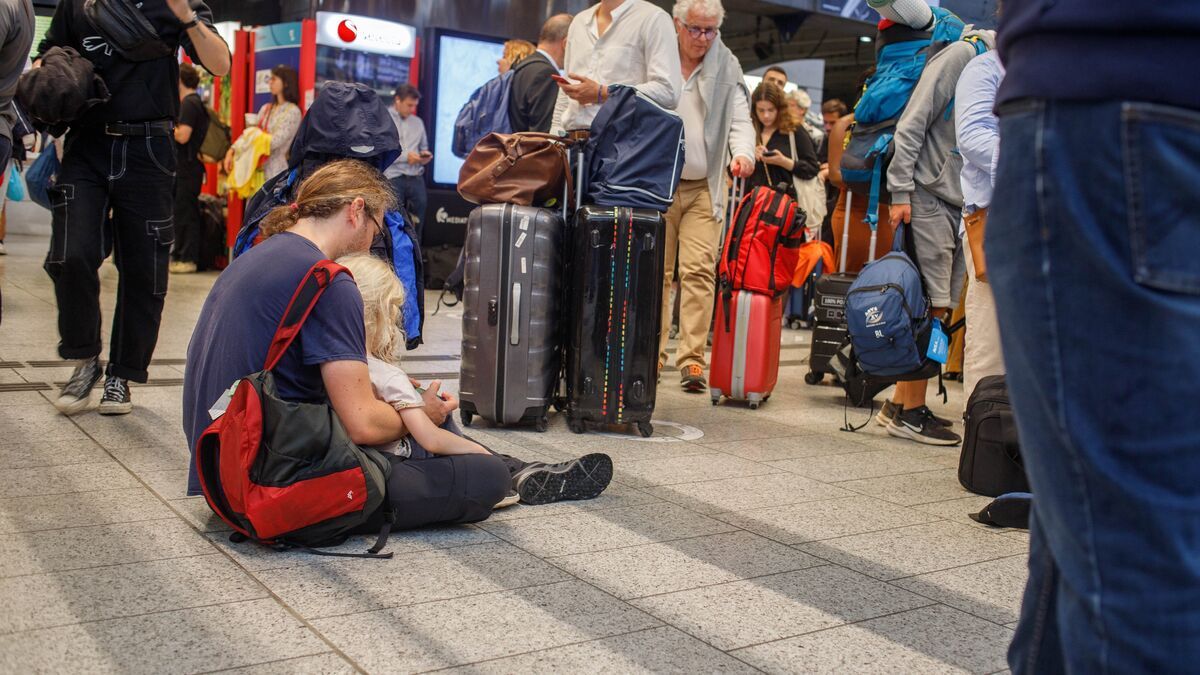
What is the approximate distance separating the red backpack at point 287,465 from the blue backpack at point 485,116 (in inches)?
156

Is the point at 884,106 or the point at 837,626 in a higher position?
the point at 884,106

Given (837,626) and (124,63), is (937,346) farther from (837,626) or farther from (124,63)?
(124,63)

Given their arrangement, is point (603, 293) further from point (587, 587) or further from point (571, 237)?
point (587, 587)

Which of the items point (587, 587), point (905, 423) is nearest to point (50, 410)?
point (587, 587)

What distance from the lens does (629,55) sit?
5480 millimetres

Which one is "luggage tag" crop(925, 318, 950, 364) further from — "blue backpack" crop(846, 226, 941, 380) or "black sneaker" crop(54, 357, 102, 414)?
"black sneaker" crop(54, 357, 102, 414)

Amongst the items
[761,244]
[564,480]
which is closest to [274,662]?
[564,480]

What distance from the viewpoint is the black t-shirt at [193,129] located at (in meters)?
10.5

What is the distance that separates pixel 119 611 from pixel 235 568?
0.37 meters

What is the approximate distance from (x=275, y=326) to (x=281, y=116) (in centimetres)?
755

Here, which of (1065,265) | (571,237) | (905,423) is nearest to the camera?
(1065,265)

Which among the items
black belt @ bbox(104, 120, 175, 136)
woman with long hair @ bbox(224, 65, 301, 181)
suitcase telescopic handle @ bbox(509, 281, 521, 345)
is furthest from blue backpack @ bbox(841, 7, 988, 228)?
woman with long hair @ bbox(224, 65, 301, 181)

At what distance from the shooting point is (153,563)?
2.87m

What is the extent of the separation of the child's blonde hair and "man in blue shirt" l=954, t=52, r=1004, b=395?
2.22 meters
